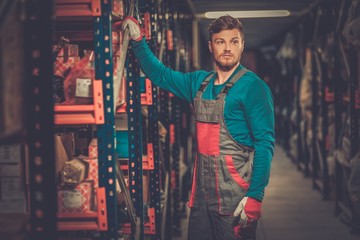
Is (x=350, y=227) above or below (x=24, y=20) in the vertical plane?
below

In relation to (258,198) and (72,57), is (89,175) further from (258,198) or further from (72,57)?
(258,198)

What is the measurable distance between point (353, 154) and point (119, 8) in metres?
3.51

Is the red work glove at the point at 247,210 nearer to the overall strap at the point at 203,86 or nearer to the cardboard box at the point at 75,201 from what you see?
the overall strap at the point at 203,86

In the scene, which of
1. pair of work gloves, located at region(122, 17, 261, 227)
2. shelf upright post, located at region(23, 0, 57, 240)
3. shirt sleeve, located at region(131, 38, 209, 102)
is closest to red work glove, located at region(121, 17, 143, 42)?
pair of work gloves, located at region(122, 17, 261, 227)

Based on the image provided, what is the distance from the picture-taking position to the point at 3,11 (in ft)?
5.60

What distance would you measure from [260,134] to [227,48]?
56 centimetres

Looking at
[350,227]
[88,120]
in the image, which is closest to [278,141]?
[350,227]

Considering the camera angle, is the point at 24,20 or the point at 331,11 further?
the point at 331,11

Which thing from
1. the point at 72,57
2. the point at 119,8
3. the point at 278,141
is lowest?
the point at 278,141

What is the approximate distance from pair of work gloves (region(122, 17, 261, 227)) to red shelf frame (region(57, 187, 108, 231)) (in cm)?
86

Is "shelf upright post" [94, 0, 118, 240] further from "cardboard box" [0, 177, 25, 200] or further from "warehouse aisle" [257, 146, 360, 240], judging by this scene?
"warehouse aisle" [257, 146, 360, 240]

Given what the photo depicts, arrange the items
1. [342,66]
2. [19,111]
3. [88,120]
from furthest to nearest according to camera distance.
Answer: [342,66] → [88,120] → [19,111]

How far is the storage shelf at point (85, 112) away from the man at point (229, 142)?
28.9 inches

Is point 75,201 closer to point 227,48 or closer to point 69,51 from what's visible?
point 69,51
